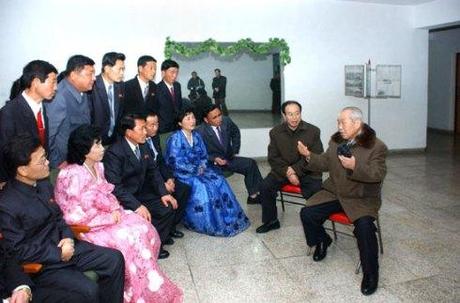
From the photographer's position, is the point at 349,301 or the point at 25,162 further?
the point at 349,301

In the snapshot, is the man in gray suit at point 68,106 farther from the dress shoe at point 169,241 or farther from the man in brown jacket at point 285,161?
the man in brown jacket at point 285,161

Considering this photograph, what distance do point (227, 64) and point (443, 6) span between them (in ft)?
13.4

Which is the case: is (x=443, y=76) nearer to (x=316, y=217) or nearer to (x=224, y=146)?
(x=224, y=146)

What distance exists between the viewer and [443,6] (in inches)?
261

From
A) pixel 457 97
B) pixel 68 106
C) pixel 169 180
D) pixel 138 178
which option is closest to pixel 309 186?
pixel 169 180

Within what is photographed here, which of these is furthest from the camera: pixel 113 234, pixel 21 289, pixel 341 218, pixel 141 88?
pixel 141 88

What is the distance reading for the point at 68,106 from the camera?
316cm

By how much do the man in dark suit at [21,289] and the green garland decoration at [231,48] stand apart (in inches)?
190

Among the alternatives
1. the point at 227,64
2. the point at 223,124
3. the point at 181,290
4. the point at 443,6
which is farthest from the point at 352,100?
the point at 181,290

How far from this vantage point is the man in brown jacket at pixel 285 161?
3.85 meters

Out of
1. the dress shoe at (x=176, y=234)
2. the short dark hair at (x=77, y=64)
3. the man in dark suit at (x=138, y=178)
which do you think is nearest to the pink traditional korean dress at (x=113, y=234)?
the man in dark suit at (x=138, y=178)

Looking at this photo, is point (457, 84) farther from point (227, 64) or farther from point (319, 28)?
point (227, 64)

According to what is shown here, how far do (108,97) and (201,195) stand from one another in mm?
1287

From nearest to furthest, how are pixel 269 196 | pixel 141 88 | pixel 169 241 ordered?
pixel 169 241
pixel 269 196
pixel 141 88
